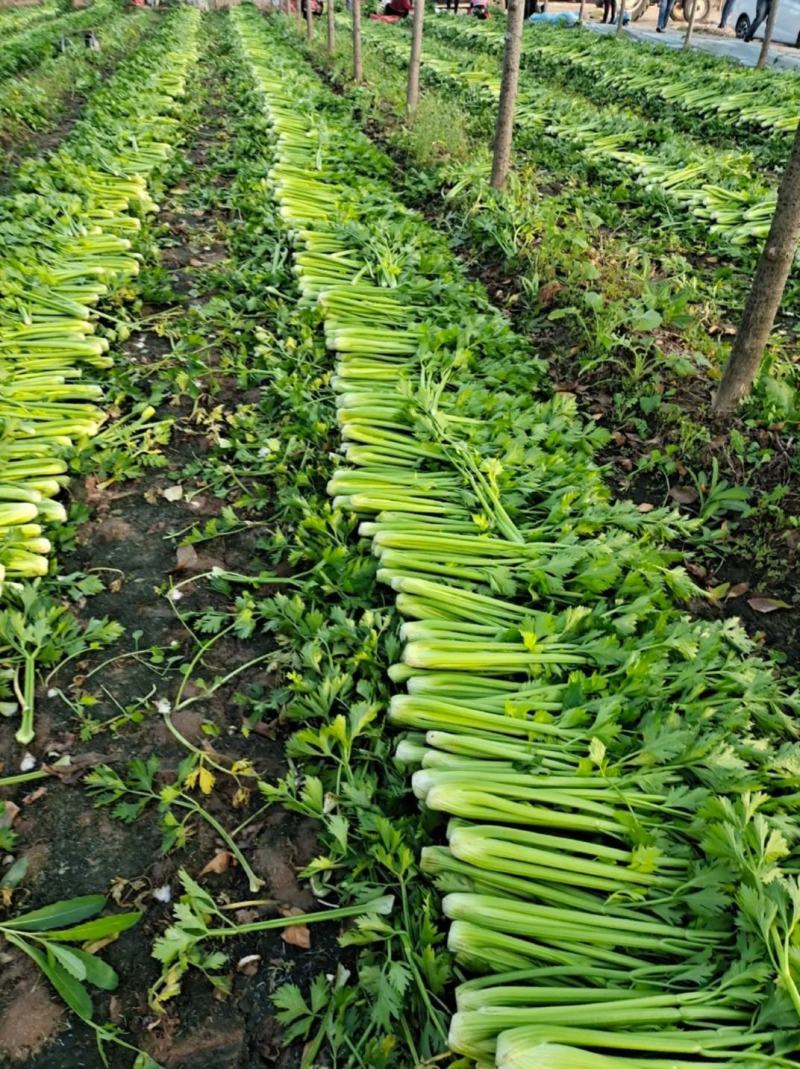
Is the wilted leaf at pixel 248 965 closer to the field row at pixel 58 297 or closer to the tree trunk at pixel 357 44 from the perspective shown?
the field row at pixel 58 297

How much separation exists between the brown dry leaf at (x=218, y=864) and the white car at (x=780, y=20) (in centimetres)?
2379

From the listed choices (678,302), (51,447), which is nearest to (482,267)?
(678,302)

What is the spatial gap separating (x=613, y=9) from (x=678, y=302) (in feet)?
111

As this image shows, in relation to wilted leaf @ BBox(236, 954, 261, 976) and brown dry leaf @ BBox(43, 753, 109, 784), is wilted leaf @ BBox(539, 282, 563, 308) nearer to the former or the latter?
brown dry leaf @ BBox(43, 753, 109, 784)

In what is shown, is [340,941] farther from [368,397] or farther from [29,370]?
[29,370]

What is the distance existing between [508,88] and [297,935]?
283 inches

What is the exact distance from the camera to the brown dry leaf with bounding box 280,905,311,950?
87.7 inches

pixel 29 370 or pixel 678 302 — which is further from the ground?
pixel 678 302

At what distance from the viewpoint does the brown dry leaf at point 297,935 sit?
2.23 metres

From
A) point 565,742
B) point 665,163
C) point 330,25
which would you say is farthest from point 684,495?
point 330,25

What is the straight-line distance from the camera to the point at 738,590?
3617 mm

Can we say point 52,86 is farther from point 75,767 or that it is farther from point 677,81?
point 75,767

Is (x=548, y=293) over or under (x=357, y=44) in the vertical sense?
under

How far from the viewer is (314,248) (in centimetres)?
594
